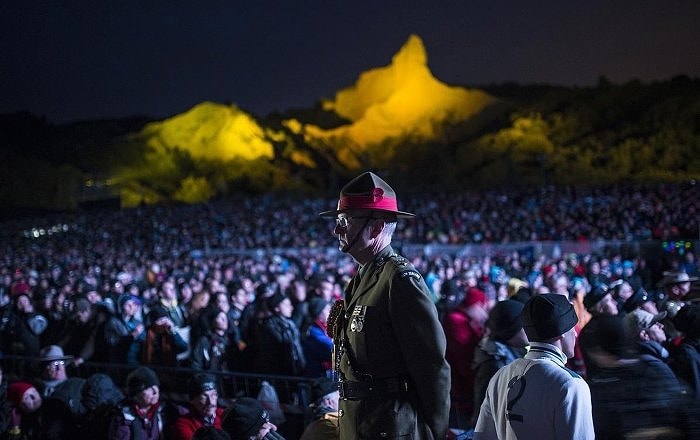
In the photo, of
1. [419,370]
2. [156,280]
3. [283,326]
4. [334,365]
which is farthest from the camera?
[156,280]

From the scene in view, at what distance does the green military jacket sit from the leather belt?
17 millimetres

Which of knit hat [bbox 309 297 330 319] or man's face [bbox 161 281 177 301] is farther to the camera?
man's face [bbox 161 281 177 301]

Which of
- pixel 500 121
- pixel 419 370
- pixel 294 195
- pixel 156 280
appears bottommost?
pixel 419 370

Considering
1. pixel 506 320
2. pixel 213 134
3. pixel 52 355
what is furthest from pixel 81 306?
pixel 213 134

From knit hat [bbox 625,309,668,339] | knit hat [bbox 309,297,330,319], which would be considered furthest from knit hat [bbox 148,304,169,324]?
knit hat [bbox 625,309,668,339]

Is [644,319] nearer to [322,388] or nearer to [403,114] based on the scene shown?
[322,388]

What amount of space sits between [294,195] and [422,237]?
26524mm

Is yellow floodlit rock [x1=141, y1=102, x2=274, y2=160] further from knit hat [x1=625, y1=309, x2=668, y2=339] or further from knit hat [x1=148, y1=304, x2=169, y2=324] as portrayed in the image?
knit hat [x1=625, y1=309, x2=668, y2=339]

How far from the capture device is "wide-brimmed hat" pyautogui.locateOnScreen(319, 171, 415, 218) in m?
2.78

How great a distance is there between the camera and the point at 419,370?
2508mm

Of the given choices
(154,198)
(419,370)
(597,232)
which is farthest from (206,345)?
(154,198)

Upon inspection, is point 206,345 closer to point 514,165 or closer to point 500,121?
point 514,165

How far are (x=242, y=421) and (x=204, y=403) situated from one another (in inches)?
37.1

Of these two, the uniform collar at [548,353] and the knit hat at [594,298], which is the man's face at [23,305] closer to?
the knit hat at [594,298]
